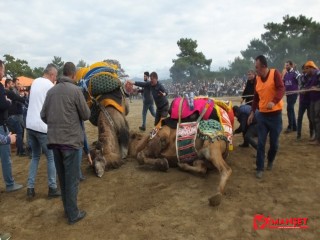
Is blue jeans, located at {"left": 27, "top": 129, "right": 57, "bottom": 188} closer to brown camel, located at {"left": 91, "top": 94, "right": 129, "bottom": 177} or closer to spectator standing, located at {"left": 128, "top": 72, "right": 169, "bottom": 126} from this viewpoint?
brown camel, located at {"left": 91, "top": 94, "right": 129, "bottom": 177}

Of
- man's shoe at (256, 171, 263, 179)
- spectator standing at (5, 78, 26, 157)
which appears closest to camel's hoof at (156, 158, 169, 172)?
man's shoe at (256, 171, 263, 179)

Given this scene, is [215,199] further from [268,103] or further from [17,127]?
[17,127]

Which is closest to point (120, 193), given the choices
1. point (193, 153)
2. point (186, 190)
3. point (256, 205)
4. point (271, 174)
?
point (186, 190)

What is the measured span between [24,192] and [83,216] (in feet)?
5.24

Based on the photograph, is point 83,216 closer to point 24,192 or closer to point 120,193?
point 120,193

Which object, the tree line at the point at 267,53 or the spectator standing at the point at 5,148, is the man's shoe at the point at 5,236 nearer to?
the spectator standing at the point at 5,148

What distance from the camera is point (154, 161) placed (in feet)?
18.2

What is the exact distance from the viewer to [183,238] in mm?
3506

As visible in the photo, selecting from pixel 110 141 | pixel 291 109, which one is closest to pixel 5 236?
pixel 110 141

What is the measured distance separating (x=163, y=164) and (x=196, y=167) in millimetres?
583

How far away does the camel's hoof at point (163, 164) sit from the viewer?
540 cm

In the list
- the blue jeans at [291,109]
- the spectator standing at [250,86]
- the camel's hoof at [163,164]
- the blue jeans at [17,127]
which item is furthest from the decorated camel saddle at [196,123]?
the blue jeans at [17,127]

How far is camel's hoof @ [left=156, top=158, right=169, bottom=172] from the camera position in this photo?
540 cm

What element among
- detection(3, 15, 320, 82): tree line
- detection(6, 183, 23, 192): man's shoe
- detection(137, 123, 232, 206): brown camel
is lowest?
detection(6, 183, 23, 192): man's shoe
